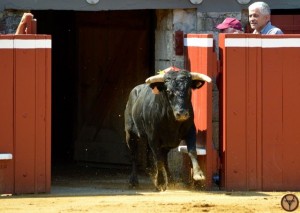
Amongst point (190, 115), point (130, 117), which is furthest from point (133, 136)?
point (190, 115)

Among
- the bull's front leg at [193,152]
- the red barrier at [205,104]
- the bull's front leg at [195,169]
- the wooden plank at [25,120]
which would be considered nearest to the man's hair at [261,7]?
the red barrier at [205,104]

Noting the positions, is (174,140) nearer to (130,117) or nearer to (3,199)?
(130,117)

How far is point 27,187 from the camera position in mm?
14094

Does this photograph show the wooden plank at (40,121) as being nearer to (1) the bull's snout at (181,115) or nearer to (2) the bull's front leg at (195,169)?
(1) the bull's snout at (181,115)

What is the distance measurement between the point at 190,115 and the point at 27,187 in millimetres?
1824

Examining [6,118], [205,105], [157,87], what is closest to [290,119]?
[205,105]

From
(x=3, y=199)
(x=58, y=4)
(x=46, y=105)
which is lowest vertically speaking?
(x=3, y=199)

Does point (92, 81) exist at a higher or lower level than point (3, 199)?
higher

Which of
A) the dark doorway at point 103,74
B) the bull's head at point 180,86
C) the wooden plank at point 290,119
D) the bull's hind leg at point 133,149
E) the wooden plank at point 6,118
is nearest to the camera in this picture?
the wooden plank at point 6,118

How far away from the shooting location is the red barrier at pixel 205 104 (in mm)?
14680

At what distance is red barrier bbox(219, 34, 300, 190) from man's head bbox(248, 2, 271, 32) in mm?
308

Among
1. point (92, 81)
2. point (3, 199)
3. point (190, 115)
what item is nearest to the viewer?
point (3, 199)

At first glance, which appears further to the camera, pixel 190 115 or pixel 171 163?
pixel 171 163

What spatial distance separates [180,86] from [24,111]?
1601mm
